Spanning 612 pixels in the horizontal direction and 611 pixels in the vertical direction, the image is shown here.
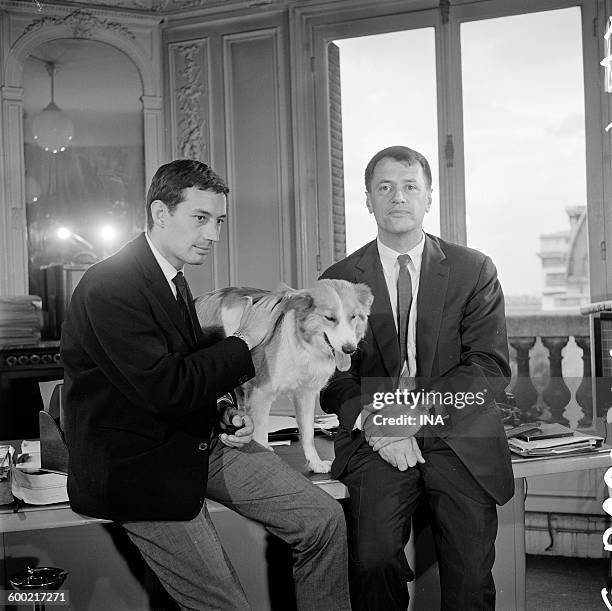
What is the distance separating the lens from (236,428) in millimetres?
1364

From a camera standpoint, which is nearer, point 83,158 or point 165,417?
point 165,417

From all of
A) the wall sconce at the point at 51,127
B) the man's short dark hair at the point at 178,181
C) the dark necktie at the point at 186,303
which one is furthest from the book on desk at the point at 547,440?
the wall sconce at the point at 51,127

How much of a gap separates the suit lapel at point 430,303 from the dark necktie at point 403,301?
20mm

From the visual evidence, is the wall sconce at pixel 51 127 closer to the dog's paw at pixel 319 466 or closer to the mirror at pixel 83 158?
the mirror at pixel 83 158

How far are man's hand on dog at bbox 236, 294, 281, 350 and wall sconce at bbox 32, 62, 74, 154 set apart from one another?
0.45 meters

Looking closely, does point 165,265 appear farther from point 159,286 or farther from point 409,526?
point 409,526

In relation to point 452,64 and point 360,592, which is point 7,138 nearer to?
point 452,64

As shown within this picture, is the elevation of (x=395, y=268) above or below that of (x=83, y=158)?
below

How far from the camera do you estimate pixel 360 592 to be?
134cm

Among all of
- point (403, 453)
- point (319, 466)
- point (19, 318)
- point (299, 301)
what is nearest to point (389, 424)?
point (403, 453)

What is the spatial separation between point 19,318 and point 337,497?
67 centimetres

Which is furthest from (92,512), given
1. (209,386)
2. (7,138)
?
(7,138)

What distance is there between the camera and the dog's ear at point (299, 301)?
4.45 feet

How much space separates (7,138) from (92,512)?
27.2 inches
